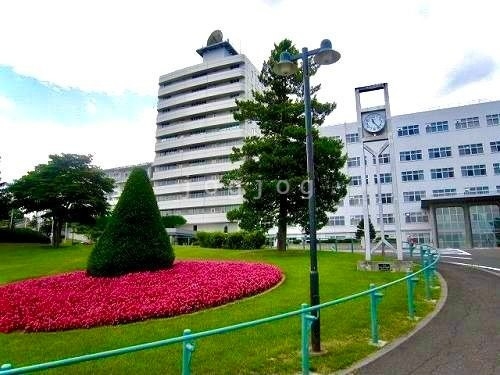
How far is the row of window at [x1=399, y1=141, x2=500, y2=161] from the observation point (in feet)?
166

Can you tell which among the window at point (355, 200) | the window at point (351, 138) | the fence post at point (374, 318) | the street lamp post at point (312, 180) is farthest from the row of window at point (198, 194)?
the fence post at point (374, 318)

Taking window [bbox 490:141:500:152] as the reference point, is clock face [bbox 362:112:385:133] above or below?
below

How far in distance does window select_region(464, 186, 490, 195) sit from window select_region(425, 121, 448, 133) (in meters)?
8.34

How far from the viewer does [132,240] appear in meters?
14.7

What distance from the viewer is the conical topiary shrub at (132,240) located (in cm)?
1435

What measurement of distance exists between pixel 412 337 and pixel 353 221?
50987 mm

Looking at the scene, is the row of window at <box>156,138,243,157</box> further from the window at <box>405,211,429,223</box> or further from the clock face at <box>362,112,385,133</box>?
the clock face at <box>362,112,385,133</box>

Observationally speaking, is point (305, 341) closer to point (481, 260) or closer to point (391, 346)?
point (391, 346)

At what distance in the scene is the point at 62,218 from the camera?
41531mm

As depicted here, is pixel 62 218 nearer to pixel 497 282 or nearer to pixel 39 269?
pixel 39 269

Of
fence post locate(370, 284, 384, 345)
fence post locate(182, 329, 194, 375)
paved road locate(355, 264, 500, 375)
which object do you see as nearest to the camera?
fence post locate(182, 329, 194, 375)

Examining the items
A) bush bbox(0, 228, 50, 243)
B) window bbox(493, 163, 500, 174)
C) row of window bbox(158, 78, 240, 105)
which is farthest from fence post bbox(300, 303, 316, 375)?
row of window bbox(158, 78, 240, 105)

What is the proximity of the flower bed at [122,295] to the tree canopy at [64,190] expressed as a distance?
27264mm

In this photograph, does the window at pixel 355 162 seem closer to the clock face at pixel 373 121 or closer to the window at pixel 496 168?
the window at pixel 496 168
